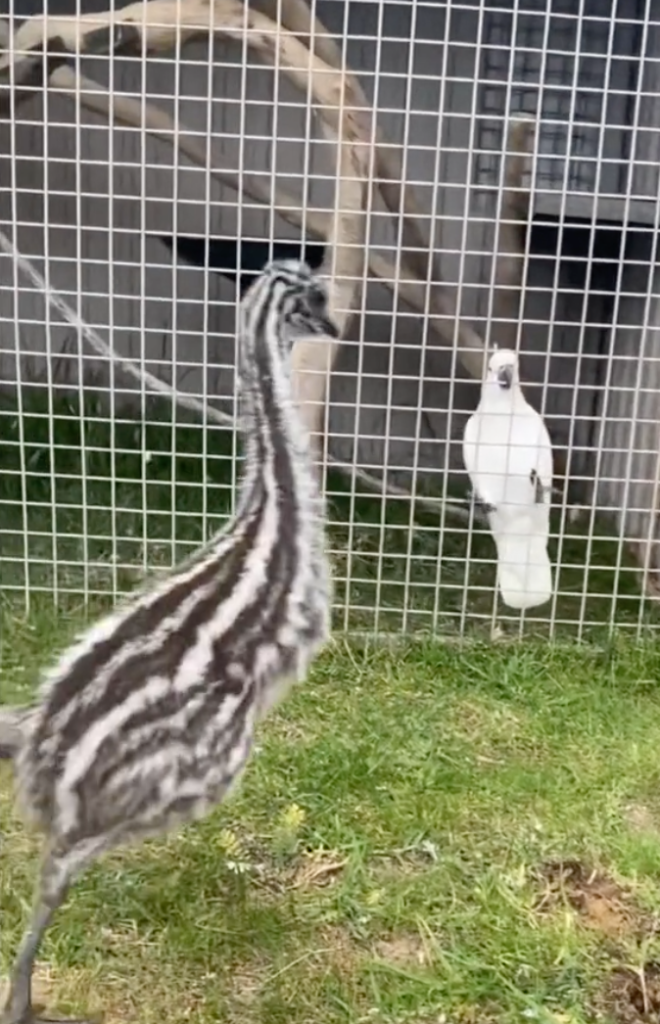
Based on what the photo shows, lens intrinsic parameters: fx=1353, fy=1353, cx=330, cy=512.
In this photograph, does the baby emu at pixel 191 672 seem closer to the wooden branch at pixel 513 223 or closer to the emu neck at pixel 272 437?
the emu neck at pixel 272 437

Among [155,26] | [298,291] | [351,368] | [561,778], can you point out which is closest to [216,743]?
[298,291]

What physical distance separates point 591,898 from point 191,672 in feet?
2.53

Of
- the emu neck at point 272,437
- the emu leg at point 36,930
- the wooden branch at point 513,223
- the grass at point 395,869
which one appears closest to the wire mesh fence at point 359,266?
the wooden branch at point 513,223

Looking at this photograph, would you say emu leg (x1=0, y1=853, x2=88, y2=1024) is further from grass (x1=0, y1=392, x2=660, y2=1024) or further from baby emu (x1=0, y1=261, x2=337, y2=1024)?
grass (x1=0, y1=392, x2=660, y2=1024)

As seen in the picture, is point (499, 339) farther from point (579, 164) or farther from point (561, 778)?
point (561, 778)

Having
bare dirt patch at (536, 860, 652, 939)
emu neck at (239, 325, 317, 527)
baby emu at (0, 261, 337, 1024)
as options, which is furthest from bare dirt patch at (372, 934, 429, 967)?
emu neck at (239, 325, 317, 527)

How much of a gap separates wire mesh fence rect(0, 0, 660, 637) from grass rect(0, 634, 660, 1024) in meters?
0.28

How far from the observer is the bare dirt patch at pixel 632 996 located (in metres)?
1.66

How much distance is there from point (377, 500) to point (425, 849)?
4.06 ft

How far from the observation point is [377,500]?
3094 millimetres

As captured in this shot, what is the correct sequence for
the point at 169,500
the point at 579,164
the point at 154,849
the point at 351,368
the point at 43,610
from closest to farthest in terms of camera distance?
the point at 154,849
the point at 43,610
the point at 169,500
the point at 579,164
the point at 351,368

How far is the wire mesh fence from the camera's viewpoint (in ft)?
7.88

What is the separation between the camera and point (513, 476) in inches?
98.7

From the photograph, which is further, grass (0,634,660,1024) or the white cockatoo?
the white cockatoo
